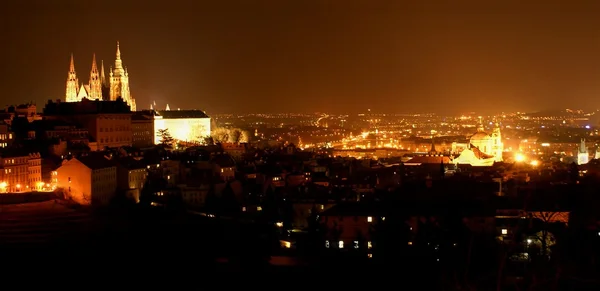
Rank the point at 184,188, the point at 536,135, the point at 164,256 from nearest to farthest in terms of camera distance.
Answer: the point at 164,256 → the point at 184,188 → the point at 536,135

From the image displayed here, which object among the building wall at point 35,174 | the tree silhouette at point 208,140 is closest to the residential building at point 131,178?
the building wall at point 35,174

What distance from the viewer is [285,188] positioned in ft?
80.9

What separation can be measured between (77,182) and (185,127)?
26138 millimetres

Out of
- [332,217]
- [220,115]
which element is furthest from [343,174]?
[220,115]

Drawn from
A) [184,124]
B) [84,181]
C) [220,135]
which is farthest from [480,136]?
[84,181]

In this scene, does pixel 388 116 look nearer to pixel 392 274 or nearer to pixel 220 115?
pixel 220 115

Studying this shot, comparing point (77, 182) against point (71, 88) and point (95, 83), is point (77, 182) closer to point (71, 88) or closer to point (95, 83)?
point (71, 88)

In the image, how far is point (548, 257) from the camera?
1538 cm

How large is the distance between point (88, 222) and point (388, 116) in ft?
323

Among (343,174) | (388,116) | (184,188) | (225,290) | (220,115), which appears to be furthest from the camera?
(388,116)

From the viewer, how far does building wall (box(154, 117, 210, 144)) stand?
4572 centimetres

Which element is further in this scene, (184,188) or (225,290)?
(184,188)

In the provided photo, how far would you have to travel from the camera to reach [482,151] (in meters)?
44.0

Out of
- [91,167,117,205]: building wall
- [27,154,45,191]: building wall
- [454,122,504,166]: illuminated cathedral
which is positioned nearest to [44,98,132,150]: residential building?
[27,154,45,191]: building wall
